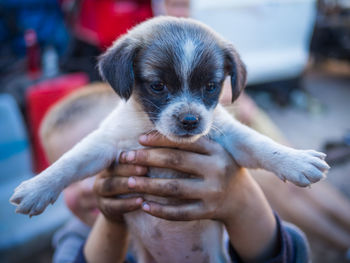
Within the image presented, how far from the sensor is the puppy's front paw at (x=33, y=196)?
135 cm

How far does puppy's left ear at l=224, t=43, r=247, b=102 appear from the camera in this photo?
5.29ft

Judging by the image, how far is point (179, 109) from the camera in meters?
1.41

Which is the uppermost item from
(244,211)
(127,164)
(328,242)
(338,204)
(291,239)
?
(127,164)

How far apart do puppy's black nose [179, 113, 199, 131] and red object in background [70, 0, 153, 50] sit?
2594 millimetres

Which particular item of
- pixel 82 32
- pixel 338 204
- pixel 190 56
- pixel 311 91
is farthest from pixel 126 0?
pixel 311 91

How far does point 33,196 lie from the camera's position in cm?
136

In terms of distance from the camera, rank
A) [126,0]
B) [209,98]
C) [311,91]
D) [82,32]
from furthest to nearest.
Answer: [311,91], [82,32], [126,0], [209,98]

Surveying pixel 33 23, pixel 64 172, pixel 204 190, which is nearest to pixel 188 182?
Result: pixel 204 190

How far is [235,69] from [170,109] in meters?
0.45

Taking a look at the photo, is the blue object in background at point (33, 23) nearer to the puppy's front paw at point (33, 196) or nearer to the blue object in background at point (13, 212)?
the blue object in background at point (13, 212)

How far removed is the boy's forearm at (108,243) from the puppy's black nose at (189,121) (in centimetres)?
74

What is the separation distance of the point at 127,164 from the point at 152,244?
44 cm

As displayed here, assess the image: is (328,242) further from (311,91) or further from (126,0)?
(311,91)

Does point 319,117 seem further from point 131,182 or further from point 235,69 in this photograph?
point 131,182
